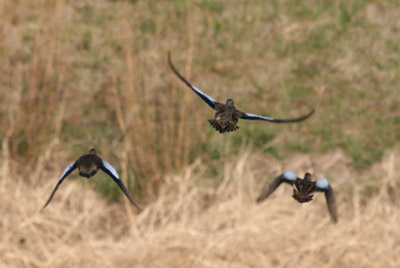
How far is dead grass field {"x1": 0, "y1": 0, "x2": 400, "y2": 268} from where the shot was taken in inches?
113

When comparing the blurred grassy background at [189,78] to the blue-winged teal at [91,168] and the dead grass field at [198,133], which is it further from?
the blue-winged teal at [91,168]

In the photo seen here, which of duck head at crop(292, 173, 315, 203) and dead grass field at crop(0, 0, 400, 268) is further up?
dead grass field at crop(0, 0, 400, 268)

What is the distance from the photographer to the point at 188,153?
363 cm

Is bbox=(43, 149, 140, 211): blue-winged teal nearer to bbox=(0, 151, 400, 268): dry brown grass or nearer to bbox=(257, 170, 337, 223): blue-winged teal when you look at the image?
bbox=(257, 170, 337, 223): blue-winged teal

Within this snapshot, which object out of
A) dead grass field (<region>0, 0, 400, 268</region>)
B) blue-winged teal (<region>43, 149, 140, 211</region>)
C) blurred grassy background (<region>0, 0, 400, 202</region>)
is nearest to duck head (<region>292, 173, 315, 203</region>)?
blue-winged teal (<region>43, 149, 140, 211</region>)

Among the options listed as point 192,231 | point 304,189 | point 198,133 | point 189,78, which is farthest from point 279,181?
point 198,133

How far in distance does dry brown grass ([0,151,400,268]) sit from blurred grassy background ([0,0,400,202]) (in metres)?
0.22

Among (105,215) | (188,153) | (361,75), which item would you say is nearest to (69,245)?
(105,215)

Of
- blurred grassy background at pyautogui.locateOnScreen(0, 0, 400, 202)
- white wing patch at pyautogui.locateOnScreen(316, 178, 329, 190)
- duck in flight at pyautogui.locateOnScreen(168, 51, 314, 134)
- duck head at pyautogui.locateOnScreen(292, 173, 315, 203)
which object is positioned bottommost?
duck head at pyautogui.locateOnScreen(292, 173, 315, 203)

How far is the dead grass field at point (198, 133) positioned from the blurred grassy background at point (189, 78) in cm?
1

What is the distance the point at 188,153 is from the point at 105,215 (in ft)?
1.81

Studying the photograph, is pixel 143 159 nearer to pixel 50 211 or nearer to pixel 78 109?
pixel 50 211

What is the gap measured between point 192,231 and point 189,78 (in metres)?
0.99

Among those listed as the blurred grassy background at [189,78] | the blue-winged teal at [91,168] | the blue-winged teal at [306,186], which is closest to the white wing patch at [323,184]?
the blue-winged teal at [306,186]
